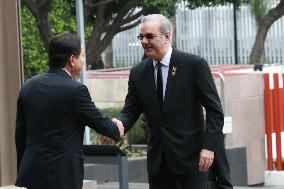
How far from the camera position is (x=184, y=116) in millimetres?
6555

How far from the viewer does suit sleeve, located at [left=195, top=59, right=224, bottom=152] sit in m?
6.50

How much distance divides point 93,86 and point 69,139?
9990mm

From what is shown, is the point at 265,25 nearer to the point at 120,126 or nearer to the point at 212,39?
the point at 212,39

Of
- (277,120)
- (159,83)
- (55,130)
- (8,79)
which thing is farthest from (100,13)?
(55,130)

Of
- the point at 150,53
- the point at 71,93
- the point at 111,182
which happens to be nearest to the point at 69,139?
the point at 71,93

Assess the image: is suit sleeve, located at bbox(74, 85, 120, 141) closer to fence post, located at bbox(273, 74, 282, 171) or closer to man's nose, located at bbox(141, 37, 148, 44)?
man's nose, located at bbox(141, 37, 148, 44)

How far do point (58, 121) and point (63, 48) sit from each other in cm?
44

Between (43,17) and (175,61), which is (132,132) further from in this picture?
(175,61)

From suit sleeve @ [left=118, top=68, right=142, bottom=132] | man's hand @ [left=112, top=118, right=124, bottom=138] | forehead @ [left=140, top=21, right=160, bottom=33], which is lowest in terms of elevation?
man's hand @ [left=112, top=118, right=124, bottom=138]

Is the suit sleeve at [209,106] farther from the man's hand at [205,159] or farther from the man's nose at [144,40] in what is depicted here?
the man's nose at [144,40]

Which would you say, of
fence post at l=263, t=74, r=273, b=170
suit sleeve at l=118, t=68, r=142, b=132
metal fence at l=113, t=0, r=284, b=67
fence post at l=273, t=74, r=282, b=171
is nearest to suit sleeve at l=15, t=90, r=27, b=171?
suit sleeve at l=118, t=68, r=142, b=132

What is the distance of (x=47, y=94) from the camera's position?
6012mm

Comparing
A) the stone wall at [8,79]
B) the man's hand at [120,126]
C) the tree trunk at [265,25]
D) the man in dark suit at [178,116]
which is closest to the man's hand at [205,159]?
the man in dark suit at [178,116]

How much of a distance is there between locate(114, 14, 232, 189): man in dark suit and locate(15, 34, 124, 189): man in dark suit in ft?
2.06
